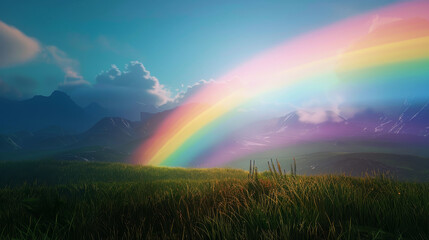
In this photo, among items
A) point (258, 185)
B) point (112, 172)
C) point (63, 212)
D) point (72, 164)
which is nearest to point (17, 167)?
point (72, 164)

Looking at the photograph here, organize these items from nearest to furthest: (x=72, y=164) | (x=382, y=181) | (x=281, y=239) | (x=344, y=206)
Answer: (x=281, y=239)
(x=344, y=206)
(x=382, y=181)
(x=72, y=164)

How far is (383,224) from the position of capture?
8.47 feet

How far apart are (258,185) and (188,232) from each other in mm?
2446

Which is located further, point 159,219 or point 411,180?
point 411,180

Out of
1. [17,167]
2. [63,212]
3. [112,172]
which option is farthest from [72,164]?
[63,212]

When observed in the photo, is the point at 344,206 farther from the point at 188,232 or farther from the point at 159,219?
the point at 159,219

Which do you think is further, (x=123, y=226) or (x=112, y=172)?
(x=112, y=172)

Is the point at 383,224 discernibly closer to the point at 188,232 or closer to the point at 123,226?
the point at 188,232

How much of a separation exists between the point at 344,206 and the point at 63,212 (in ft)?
13.3

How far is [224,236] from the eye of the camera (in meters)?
2.04

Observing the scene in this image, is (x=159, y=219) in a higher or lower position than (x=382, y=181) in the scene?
lower

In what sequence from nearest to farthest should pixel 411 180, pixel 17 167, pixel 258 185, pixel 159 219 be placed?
1. pixel 159 219
2. pixel 258 185
3. pixel 411 180
4. pixel 17 167

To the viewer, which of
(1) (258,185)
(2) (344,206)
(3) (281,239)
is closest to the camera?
(3) (281,239)

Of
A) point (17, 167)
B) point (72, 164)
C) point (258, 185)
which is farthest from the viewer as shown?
point (17, 167)
